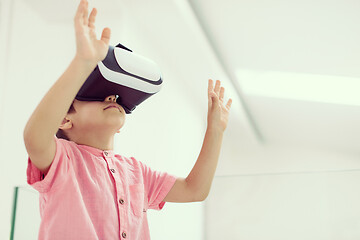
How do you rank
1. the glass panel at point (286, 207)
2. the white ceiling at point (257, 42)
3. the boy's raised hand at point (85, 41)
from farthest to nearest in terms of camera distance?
the white ceiling at point (257, 42)
the glass panel at point (286, 207)
the boy's raised hand at point (85, 41)

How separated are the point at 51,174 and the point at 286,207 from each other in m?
0.60

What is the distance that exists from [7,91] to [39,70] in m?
0.12

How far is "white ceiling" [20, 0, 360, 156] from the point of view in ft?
4.90

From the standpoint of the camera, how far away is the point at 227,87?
2.08 m

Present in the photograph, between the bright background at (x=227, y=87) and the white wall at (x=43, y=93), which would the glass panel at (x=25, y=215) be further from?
the white wall at (x=43, y=93)

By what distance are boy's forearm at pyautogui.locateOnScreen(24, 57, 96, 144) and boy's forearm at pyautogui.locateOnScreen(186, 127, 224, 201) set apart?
0.28 m

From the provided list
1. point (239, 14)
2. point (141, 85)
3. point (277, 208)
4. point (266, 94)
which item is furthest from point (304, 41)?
point (141, 85)

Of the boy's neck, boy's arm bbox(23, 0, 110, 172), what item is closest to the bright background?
the boy's neck

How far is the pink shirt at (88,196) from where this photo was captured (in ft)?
2.33

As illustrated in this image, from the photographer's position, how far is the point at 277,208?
1.14 m

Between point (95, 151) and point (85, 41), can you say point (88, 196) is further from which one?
point (85, 41)

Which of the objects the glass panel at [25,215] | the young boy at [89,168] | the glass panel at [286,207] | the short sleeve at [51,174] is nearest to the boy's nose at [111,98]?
the young boy at [89,168]

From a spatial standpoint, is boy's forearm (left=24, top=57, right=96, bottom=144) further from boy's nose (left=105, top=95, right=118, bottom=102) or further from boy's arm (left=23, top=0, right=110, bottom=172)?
boy's nose (left=105, top=95, right=118, bottom=102)

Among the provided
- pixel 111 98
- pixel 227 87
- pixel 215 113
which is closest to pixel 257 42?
pixel 227 87
